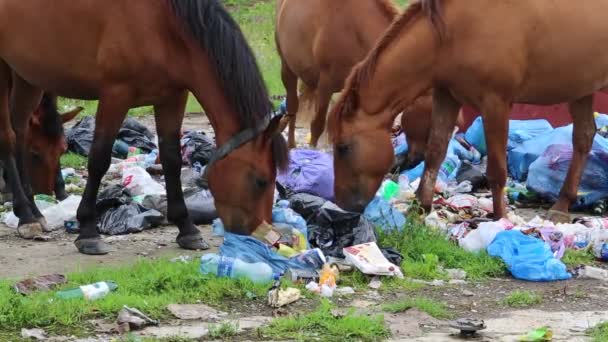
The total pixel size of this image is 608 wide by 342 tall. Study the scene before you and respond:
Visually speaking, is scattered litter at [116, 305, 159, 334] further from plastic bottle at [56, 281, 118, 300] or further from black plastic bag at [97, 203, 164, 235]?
black plastic bag at [97, 203, 164, 235]

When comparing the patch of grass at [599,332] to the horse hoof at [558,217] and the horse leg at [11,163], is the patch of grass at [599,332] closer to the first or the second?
the horse hoof at [558,217]

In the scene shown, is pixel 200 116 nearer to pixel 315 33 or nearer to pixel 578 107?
pixel 315 33

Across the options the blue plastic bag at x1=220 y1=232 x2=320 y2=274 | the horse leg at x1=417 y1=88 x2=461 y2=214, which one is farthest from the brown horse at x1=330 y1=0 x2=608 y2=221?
the blue plastic bag at x1=220 y1=232 x2=320 y2=274

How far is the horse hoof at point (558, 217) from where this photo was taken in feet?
29.1

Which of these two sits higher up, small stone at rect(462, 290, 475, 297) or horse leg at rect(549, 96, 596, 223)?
horse leg at rect(549, 96, 596, 223)

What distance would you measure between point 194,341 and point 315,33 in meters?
5.50

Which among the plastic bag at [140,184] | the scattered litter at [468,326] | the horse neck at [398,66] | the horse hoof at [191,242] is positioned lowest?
the horse hoof at [191,242]

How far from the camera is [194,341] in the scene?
5.50 metres

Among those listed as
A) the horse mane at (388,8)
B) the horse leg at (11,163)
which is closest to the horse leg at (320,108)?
the horse mane at (388,8)


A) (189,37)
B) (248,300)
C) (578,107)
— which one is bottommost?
(248,300)

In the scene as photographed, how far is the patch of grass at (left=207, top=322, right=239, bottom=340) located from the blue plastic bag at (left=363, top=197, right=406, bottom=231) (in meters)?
2.39

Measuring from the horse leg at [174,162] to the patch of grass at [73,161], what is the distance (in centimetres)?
341

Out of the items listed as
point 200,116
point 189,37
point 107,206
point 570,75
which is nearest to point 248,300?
point 189,37

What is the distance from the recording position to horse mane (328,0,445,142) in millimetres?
7855
